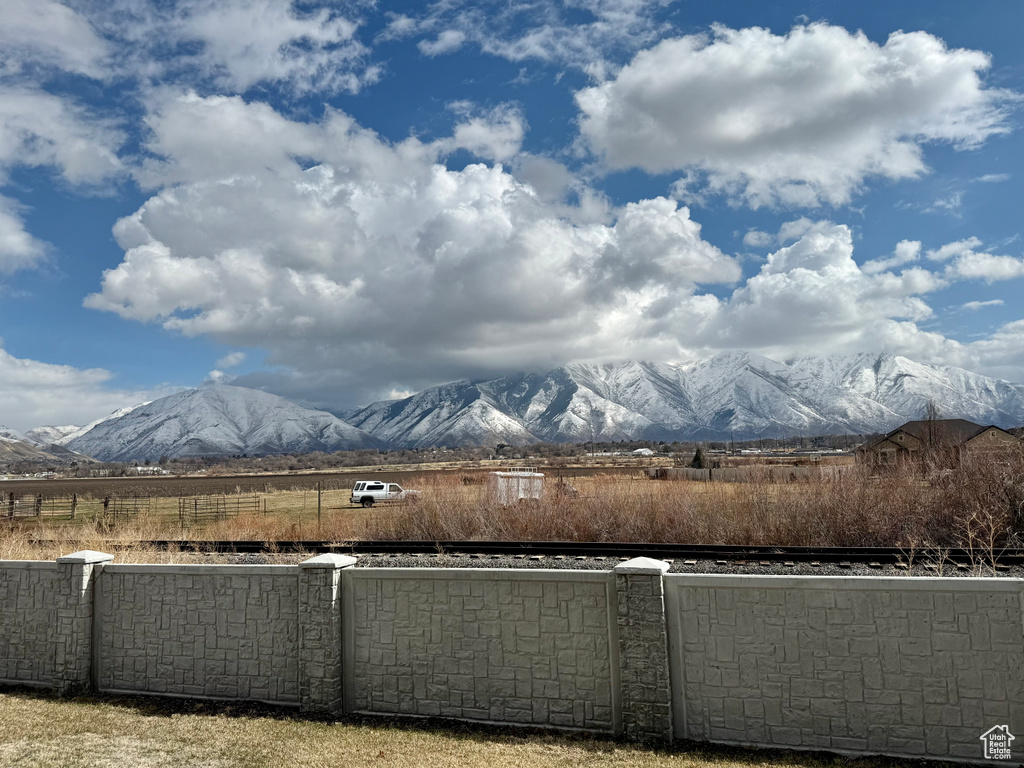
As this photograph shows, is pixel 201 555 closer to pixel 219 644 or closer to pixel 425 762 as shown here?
pixel 219 644

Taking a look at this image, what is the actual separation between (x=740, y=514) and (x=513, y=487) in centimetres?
829

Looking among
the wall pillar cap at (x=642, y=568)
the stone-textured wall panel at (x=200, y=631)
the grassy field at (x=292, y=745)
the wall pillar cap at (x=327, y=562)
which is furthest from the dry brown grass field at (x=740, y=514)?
the wall pillar cap at (x=642, y=568)

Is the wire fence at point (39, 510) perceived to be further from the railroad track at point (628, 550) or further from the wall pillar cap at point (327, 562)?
the wall pillar cap at point (327, 562)

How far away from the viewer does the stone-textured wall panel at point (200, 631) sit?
842 centimetres

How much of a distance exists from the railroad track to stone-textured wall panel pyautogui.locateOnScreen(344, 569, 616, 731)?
11859mm

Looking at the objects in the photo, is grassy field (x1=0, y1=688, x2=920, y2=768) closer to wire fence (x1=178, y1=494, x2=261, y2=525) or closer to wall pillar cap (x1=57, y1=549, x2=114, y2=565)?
wall pillar cap (x1=57, y1=549, x2=114, y2=565)

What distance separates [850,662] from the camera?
22.1ft

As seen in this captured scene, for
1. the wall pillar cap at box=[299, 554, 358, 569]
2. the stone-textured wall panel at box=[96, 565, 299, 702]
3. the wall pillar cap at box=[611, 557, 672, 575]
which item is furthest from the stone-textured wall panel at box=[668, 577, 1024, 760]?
the stone-textured wall panel at box=[96, 565, 299, 702]

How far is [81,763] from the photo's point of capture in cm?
691

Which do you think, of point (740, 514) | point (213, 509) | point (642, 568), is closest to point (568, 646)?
point (642, 568)

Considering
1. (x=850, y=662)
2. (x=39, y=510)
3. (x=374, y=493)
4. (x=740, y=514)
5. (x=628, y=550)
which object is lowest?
(x=628, y=550)

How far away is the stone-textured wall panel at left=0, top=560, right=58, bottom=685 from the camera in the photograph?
931 cm

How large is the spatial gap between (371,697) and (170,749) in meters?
2.09

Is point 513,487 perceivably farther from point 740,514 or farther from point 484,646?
point 484,646
